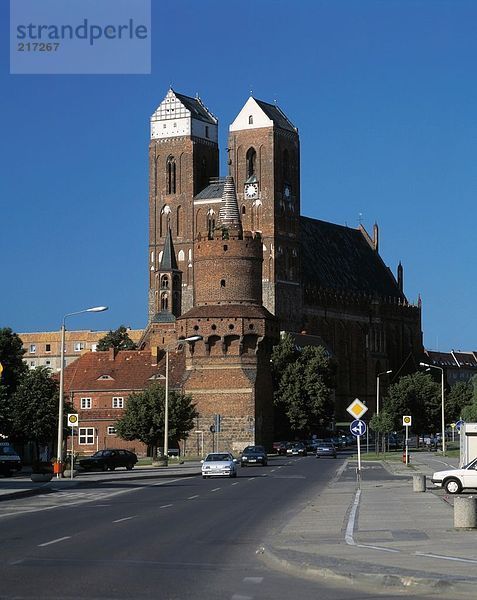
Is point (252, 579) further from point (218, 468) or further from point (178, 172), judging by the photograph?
point (178, 172)

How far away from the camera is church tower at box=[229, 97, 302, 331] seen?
154 metres

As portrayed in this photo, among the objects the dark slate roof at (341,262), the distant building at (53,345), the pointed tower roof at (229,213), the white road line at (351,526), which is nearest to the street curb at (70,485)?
the white road line at (351,526)

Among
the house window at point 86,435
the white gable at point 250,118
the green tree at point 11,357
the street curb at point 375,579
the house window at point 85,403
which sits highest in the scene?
the white gable at point 250,118

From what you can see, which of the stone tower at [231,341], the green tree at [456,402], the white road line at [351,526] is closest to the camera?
the white road line at [351,526]

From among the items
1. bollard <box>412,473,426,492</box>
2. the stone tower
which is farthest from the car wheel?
the stone tower

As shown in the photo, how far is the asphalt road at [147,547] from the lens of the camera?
1520 centimetres

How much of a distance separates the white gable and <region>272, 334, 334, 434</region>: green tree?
40.6 metres

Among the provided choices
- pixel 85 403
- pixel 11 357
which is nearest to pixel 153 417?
pixel 11 357

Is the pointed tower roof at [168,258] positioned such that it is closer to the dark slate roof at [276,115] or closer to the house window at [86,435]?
the dark slate roof at [276,115]

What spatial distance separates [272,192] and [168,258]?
48.0ft

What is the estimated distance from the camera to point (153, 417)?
87688 mm

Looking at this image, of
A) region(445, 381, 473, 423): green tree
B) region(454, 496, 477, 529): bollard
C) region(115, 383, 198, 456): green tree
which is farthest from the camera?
region(445, 381, 473, 423): green tree

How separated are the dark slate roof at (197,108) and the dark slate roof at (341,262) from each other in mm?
20312

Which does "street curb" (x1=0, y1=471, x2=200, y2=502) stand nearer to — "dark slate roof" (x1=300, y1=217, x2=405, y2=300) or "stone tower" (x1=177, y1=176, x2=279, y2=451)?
"stone tower" (x1=177, y1=176, x2=279, y2=451)
